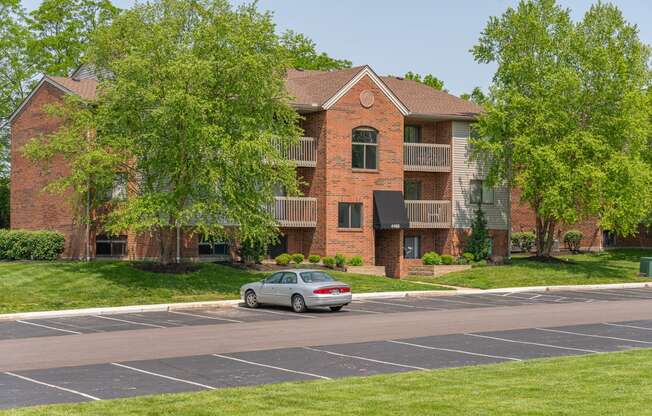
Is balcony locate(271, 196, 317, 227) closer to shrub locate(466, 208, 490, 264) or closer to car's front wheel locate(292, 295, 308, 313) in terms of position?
shrub locate(466, 208, 490, 264)

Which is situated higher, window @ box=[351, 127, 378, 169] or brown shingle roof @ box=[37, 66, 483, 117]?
brown shingle roof @ box=[37, 66, 483, 117]

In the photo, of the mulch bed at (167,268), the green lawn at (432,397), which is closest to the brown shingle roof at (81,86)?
the mulch bed at (167,268)

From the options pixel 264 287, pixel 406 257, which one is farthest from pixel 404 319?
pixel 406 257

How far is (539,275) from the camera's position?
45781mm

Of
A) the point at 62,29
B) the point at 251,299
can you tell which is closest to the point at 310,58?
the point at 62,29

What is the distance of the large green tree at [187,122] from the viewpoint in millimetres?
35188

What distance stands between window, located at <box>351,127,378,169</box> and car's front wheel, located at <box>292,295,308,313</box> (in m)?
17.8

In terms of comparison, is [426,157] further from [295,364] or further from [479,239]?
[295,364]

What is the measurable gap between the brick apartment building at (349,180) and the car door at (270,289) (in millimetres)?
13168

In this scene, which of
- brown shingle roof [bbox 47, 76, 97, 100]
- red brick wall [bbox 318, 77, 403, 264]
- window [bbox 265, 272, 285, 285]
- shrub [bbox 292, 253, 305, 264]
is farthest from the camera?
red brick wall [bbox 318, 77, 403, 264]

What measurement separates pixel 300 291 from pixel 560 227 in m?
33.7

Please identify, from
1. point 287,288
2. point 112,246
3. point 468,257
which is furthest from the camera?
point 468,257

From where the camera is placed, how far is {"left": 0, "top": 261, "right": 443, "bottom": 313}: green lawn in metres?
33.0

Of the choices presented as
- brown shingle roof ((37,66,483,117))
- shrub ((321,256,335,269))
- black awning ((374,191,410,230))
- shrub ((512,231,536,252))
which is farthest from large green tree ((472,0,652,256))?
shrub ((321,256,335,269))
